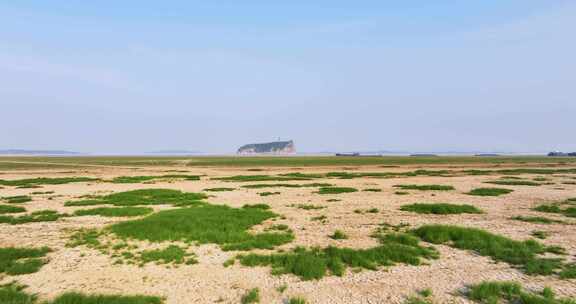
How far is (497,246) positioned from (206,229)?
1527 cm

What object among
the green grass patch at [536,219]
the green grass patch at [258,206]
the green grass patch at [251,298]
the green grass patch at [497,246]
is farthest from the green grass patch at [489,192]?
the green grass patch at [251,298]

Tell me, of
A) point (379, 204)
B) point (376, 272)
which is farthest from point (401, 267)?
point (379, 204)

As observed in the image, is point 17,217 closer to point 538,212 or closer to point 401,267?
point 401,267

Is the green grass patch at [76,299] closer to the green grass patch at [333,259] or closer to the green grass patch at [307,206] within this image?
the green grass patch at [333,259]

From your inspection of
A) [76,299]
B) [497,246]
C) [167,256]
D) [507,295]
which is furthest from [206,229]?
[497,246]

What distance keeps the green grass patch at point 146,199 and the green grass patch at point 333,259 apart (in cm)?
1642

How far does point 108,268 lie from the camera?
37.1ft

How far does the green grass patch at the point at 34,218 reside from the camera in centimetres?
1938

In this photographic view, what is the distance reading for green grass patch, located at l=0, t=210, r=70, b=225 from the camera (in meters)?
19.4

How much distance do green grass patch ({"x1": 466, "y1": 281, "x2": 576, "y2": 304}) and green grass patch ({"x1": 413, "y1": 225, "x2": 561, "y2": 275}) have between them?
1.98 meters

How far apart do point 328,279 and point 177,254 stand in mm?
6907

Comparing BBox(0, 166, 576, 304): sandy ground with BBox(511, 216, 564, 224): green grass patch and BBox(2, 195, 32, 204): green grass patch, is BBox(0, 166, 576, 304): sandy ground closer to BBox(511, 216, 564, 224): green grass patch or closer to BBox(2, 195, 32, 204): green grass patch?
BBox(511, 216, 564, 224): green grass patch

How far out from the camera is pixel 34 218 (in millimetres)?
20172

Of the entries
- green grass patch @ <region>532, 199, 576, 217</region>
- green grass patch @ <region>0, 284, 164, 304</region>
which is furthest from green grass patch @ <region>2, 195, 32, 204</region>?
green grass patch @ <region>532, 199, 576, 217</region>
